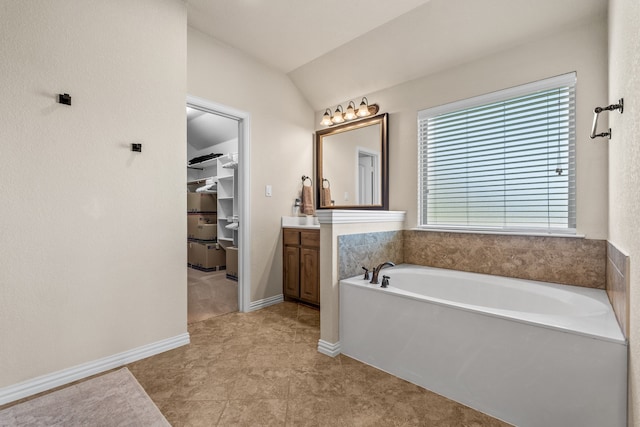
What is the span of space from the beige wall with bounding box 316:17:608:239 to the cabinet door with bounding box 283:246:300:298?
1236 mm

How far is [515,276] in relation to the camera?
2.31m

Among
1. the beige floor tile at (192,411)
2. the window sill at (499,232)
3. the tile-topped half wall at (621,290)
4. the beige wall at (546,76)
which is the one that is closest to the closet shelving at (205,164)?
the beige wall at (546,76)

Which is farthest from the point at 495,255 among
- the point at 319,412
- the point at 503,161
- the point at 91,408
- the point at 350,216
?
the point at 91,408

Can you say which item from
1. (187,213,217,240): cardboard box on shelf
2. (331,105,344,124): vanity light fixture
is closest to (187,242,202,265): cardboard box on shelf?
(187,213,217,240): cardboard box on shelf

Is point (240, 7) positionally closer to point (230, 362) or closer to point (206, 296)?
point (230, 362)

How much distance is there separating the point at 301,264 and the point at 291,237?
315 millimetres

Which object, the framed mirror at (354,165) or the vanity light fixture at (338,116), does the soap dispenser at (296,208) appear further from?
the vanity light fixture at (338,116)

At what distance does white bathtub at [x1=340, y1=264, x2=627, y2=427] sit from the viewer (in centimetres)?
127

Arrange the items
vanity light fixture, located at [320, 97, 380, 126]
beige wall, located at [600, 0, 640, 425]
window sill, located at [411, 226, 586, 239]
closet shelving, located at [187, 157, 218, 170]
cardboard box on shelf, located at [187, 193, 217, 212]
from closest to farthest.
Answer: beige wall, located at [600, 0, 640, 425] → window sill, located at [411, 226, 586, 239] → vanity light fixture, located at [320, 97, 380, 126] → closet shelving, located at [187, 157, 218, 170] → cardboard box on shelf, located at [187, 193, 217, 212]

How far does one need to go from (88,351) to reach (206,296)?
1778 millimetres

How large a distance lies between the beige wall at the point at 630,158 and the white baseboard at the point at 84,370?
252 centimetres

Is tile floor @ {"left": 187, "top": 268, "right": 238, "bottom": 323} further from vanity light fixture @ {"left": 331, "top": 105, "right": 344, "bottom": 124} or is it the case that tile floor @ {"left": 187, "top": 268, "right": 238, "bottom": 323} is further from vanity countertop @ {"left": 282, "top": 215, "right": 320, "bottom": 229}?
vanity light fixture @ {"left": 331, "top": 105, "right": 344, "bottom": 124}

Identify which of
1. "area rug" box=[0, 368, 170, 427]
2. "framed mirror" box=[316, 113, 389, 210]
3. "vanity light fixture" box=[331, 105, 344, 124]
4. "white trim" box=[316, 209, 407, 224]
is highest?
"vanity light fixture" box=[331, 105, 344, 124]

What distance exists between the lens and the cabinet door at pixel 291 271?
3.34 meters
